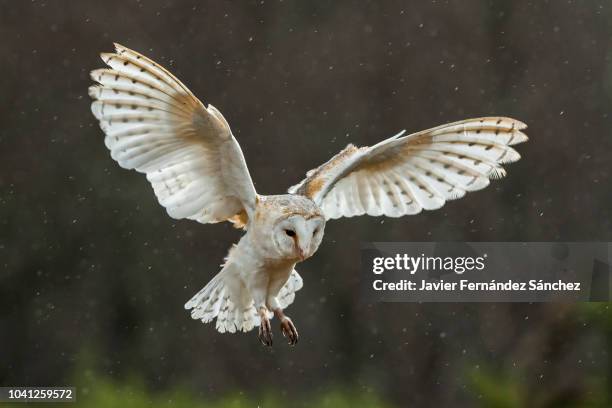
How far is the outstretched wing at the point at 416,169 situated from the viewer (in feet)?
6.70

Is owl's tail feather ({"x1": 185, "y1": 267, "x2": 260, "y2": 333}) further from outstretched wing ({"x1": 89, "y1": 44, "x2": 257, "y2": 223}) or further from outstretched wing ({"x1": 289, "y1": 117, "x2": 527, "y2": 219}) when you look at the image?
outstretched wing ({"x1": 289, "y1": 117, "x2": 527, "y2": 219})

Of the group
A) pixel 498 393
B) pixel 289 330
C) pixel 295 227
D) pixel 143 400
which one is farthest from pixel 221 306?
pixel 143 400

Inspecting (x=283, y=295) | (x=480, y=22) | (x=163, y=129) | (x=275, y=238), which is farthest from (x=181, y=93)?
(x=480, y=22)

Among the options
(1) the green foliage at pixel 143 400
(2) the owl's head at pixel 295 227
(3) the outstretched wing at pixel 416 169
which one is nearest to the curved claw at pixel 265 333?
(2) the owl's head at pixel 295 227

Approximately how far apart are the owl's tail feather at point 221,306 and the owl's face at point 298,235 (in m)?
0.39

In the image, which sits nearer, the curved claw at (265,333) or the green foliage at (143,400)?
the curved claw at (265,333)

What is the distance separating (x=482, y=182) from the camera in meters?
2.12

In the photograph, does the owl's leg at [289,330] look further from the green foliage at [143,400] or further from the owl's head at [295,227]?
the green foliage at [143,400]

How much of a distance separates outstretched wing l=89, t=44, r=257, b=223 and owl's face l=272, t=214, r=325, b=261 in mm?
190

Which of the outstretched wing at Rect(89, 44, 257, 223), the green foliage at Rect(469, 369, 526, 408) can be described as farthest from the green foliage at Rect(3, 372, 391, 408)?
the outstretched wing at Rect(89, 44, 257, 223)

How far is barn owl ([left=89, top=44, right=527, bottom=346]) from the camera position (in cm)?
185

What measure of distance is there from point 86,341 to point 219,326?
305 centimetres

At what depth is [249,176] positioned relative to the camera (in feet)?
6.44

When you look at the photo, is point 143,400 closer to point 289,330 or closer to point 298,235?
point 289,330
